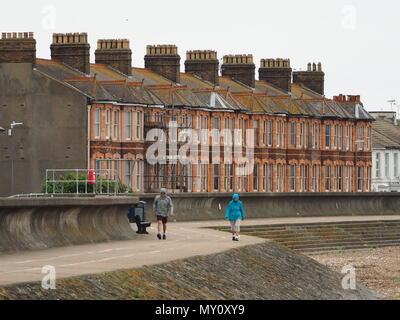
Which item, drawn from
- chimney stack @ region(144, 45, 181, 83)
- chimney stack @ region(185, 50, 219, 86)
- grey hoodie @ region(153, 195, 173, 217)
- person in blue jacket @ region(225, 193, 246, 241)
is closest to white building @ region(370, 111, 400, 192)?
chimney stack @ region(185, 50, 219, 86)

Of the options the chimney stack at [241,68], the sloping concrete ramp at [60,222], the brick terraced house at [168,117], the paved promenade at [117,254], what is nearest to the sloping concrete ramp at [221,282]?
the paved promenade at [117,254]

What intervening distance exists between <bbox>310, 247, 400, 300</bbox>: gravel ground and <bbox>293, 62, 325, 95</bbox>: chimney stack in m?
44.7

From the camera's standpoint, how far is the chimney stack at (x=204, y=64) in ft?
315

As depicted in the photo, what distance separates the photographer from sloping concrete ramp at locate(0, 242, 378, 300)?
1161 inches

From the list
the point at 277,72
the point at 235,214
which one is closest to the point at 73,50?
the point at 277,72

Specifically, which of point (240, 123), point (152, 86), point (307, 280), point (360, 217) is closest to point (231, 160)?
point (240, 123)

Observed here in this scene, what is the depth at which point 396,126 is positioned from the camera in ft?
412

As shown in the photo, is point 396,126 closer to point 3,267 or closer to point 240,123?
point 240,123

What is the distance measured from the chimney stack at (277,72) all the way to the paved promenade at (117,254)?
49.1m

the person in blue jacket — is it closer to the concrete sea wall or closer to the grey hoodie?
the grey hoodie

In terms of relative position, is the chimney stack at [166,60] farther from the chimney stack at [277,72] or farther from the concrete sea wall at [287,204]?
the concrete sea wall at [287,204]

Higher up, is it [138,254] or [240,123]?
[240,123]

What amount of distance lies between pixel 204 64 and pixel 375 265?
139ft
